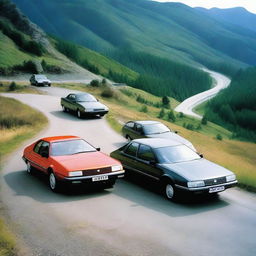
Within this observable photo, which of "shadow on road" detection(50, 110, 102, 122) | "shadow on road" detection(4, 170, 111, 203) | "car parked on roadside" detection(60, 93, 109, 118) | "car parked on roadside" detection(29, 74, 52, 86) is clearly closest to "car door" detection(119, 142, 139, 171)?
"shadow on road" detection(4, 170, 111, 203)

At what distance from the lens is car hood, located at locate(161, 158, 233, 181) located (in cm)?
1160

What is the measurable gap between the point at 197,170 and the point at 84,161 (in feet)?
10.9

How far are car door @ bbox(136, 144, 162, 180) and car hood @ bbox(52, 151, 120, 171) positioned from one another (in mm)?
838

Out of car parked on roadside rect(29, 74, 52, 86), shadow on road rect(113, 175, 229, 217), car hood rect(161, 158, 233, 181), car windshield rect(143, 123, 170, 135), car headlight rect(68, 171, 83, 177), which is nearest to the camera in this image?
shadow on road rect(113, 175, 229, 217)

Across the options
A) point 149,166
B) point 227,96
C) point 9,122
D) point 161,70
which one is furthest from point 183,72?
point 149,166

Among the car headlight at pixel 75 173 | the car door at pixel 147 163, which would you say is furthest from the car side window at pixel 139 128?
the car headlight at pixel 75 173

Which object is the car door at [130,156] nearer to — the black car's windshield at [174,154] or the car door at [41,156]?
the black car's windshield at [174,154]

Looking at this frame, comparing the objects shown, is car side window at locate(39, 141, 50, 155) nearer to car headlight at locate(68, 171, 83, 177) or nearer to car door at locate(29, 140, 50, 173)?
car door at locate(29, 140, 50, 173)

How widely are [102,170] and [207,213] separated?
10.7 ft

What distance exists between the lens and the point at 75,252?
8344 mm

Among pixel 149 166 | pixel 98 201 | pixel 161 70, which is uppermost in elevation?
pixel 149 166

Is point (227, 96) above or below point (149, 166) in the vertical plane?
below

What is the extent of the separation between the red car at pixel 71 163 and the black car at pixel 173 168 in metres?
0.88

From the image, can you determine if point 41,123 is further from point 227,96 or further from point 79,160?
point 227,96
